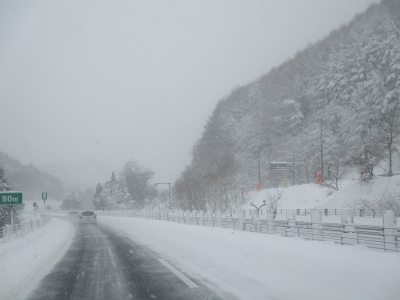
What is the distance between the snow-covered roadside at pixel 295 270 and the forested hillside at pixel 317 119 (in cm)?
3184

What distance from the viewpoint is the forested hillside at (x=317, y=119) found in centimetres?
5053

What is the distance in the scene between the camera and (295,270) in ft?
31.4

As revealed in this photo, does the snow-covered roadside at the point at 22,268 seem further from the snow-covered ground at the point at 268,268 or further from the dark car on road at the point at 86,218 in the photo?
the dark car on road at the point at 86,218

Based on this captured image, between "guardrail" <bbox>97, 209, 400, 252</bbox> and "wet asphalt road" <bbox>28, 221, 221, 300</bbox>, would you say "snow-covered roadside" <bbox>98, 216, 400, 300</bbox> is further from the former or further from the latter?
"guardrail" <bbox>97, 209, 400, 252</bbox>

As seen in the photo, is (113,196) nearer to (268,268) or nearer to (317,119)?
(317,119)

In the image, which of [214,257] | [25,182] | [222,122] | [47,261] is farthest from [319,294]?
[222,122]

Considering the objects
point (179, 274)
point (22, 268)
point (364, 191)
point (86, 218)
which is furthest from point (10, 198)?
point (364, 191)

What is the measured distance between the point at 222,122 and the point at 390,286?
8360 centimetres

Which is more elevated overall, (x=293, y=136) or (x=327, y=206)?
(x=293, y=136)

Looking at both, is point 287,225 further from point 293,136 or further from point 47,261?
point 293,136

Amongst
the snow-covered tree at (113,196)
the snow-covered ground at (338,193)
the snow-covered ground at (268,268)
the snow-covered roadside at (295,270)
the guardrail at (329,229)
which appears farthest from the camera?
the snow-covered tree at (113,196)

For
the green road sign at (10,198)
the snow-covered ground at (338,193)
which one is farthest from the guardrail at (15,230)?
the snow-covered ground at (338,193)

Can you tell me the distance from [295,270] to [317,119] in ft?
194

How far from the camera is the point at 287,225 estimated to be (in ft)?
57.1
